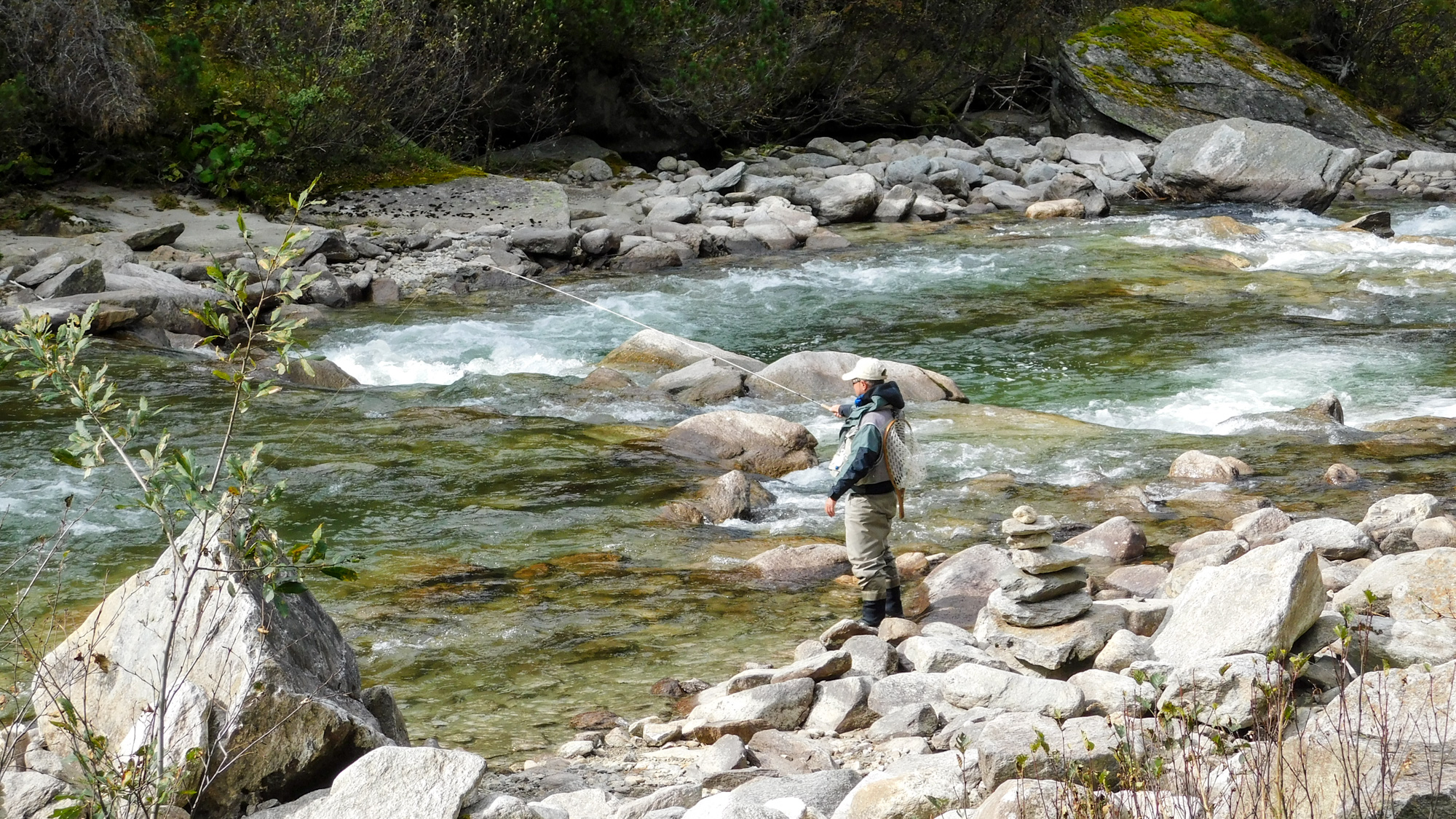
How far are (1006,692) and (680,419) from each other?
6.12 m

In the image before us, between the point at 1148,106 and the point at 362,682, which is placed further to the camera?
the point at 1148,106

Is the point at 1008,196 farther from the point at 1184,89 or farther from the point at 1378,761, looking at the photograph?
the point at 1378,761

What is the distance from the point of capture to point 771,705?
16.6 ft

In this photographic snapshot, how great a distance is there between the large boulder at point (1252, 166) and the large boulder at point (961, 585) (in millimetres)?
16512

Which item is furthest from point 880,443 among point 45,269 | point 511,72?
point 511,72

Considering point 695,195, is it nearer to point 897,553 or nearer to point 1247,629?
point 897,553

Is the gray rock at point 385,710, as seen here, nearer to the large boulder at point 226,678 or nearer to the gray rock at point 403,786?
the large boulder at point 226,678

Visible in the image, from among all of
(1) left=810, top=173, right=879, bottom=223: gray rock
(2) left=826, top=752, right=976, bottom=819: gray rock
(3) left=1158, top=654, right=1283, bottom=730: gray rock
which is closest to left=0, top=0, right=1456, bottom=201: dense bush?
(1) left=810, top=173, right=879, bottom=223: gray rock

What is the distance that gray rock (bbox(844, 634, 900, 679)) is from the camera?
5.53m

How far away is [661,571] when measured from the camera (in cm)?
745

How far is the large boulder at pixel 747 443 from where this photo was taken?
9.50 meters

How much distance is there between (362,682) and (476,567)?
5.69ft

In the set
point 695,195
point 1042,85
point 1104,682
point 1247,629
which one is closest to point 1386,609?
point 1247,629

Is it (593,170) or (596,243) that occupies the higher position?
(593,170)
